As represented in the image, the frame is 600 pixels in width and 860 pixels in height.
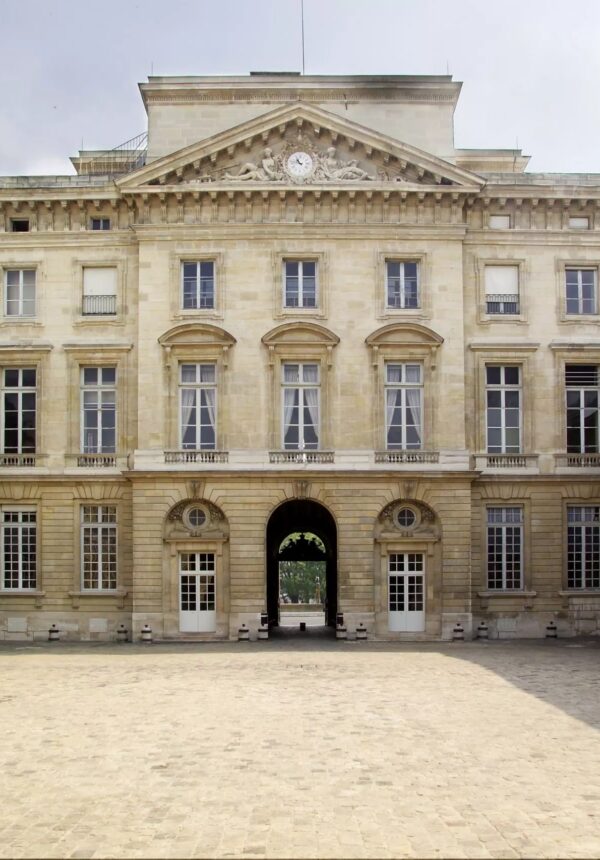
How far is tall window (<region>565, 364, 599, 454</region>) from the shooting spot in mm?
40781

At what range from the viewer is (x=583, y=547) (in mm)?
40531

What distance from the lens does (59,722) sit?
72.3 ft

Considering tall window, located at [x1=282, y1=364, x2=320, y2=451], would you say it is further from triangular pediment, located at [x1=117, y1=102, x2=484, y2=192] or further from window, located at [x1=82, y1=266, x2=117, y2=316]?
window, located at [x1=82, y1=266, x2=117, y2=316]

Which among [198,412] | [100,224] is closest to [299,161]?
[100,224]

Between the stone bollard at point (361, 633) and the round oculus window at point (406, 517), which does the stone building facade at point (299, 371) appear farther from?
the stone bollard at point (361, 633)

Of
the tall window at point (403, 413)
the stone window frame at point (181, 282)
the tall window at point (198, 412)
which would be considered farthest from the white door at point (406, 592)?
the stone window frame at point (181, 282)

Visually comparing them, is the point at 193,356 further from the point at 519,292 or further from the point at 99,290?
the point at 519,292

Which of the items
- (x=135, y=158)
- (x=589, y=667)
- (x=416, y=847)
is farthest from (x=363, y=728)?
(x=135, y=158)

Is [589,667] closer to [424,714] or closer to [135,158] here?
[424,714]

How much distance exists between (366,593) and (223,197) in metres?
14.0

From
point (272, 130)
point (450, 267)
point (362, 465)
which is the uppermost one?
point (272, 130)

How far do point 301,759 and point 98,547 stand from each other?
23.1 m

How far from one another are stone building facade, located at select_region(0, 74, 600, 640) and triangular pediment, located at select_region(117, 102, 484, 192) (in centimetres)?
8

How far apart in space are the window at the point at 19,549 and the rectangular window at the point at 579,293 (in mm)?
19956
